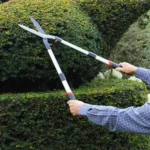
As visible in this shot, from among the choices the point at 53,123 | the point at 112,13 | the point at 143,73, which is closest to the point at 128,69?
the point at 143,73

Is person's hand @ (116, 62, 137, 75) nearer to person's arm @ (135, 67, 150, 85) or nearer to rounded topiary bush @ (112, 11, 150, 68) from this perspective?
person's arm @ (135, 67, 150, 85)

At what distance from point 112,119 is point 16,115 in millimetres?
1953

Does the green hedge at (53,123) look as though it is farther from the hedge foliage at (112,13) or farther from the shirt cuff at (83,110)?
the shirt cuff at (83,110)

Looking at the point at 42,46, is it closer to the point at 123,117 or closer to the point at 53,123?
the point at 53,123

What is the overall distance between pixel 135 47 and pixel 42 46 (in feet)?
14.1

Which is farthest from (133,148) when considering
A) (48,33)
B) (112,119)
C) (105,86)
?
(112,119)

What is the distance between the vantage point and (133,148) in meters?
5.32

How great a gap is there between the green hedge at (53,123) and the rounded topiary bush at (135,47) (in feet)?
12.7

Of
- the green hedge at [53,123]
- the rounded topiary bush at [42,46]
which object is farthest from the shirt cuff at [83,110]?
the rounded topiary bush at [42,46]

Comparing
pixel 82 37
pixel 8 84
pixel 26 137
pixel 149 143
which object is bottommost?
pixel 149 143

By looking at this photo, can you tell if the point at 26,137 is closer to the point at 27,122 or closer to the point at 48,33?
the point at 27,122

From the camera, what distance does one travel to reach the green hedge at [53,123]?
16.3 feet

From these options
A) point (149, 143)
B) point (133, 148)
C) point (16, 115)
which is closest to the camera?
point (16, 115)

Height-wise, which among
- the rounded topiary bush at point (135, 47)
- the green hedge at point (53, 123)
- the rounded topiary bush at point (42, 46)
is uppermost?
the rounded topiary bush at point (42, 46)
